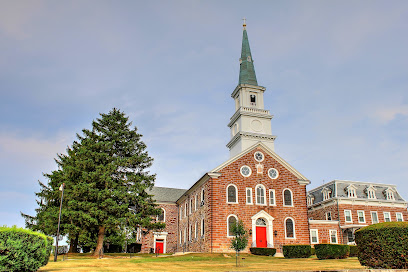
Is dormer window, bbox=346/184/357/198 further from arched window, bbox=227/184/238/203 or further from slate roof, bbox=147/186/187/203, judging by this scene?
slate roof, bbox=147/186/187/203

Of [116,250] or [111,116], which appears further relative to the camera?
[116,250]

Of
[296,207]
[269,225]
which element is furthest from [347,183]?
[269,225]

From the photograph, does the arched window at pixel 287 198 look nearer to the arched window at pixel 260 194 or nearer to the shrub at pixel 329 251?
the arched window at pixel 260 194

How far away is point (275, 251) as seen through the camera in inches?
1284

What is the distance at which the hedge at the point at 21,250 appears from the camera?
40.5 ft

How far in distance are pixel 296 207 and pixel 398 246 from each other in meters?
22.5

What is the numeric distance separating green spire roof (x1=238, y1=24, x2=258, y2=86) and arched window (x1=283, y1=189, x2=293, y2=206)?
18.0 metres

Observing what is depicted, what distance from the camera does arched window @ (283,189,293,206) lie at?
121 ft

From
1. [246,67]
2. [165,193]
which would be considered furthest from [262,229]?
[246,67]

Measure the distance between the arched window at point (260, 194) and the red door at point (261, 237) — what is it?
8.62 feet

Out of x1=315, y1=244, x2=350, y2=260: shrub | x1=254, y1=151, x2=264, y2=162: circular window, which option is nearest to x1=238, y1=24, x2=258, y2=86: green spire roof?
x1=254, y1=151, x2=264, y2=162: circular window

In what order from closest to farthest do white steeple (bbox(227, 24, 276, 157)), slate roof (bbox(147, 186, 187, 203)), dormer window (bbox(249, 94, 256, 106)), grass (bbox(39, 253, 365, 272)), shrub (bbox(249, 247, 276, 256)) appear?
grass (bbox(39, 253, 365, 272))
shrub (bbox(249, 247, 276, 256))
white steeple (bbox(227, 24, 276, 157))
dormer window (bbox(249, 94, 256, 106))
slate roof (bbox(147, 186, 187, 203))

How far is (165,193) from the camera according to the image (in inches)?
2176

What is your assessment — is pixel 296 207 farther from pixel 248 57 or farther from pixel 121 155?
pixel 248 57
